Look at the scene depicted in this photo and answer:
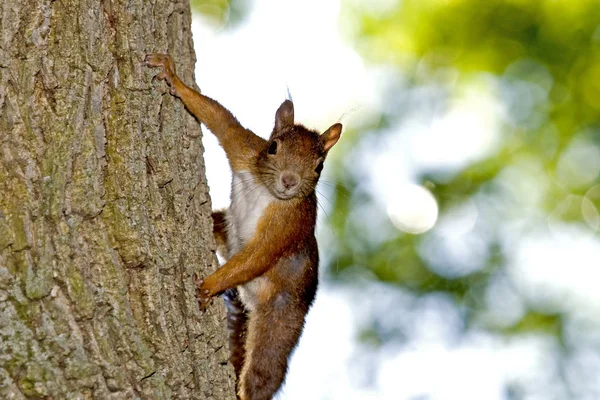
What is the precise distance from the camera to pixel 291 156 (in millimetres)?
4320

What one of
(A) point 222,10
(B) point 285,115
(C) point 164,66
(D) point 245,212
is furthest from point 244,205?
(A) point 222,10

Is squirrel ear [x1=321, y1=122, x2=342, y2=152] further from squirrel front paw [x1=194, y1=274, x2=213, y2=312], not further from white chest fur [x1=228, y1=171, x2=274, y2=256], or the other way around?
squirrel front paw [x1=194, y1=274, x2=213, y2=312]

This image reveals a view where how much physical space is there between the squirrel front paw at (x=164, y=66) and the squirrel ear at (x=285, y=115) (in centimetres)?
147

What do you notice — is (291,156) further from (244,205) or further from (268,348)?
(268,348)

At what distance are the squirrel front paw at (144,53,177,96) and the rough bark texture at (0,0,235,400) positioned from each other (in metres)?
0.03

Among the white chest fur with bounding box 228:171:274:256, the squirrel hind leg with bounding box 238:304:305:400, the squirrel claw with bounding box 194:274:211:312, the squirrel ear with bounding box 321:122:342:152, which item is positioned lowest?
the squirrel claw with bounding box 194:274:211:312

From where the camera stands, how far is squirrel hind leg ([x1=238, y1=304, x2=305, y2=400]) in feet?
13.0

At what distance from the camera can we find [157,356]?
8.50ft

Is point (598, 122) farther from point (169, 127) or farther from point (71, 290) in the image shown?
point (71, 290)

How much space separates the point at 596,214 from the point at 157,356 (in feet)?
22.4

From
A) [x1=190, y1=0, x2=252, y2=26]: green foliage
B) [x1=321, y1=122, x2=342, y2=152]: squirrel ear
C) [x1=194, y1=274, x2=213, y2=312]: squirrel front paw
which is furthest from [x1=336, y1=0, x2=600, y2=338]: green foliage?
[x1=194, y1=274, x2=213, y2=312]: squirrel front paw

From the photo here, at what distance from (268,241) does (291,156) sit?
1.71 ft

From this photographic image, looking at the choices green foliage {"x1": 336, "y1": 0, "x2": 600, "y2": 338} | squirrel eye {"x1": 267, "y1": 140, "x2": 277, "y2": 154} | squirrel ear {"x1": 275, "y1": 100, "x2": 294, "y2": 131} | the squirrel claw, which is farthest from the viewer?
green foliage {"x1": 336, "y1": 0, "x2": 600, "y2": 338}

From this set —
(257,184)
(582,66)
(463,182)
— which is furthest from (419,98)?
(257,184)
